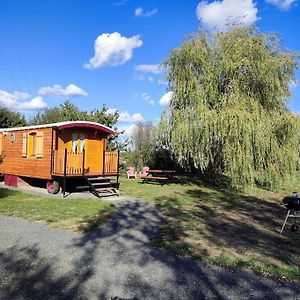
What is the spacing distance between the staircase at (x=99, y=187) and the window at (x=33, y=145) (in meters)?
2.41

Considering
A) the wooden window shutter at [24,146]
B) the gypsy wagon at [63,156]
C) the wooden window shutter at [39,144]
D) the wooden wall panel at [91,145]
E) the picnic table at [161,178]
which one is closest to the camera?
the gypsy wagon at [63,156]

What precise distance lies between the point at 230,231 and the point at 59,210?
499 centimetres

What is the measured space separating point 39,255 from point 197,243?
3.05 metres

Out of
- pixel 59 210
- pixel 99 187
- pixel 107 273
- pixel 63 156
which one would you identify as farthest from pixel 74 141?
pixel 107 273

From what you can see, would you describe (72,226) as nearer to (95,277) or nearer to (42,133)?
(95,277)

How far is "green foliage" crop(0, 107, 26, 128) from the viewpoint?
1211 inches

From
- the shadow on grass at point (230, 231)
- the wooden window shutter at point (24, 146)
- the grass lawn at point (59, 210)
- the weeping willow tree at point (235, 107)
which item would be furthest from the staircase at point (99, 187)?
the weeping willow tree at point (235, 107)

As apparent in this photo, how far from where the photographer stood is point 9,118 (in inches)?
1235

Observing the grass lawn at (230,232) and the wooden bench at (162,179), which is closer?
the grass lawn at (230,232)

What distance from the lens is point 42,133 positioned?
15.4 meters

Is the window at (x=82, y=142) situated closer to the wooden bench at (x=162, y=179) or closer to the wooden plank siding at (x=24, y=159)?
the wooden plank siding at (x=24, y=159)

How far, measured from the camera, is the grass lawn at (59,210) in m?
8.84

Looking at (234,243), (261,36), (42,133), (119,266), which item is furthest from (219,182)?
(119,266)

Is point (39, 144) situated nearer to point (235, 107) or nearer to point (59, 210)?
point (59, 210)
